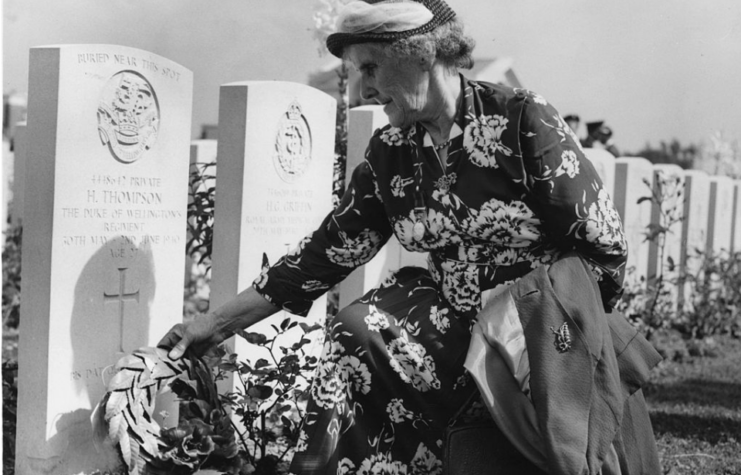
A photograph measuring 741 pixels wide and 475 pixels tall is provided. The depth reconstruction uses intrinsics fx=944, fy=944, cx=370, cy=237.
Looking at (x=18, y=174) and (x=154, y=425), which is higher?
(x=18, y=174)

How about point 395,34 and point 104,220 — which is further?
point 104,220

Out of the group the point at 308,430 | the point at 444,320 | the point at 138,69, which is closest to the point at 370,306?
the point at 444,320

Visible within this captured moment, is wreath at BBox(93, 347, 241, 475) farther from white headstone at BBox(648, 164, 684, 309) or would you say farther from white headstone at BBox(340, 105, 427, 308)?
white headstone at BBox(648, 164, 684, 309)

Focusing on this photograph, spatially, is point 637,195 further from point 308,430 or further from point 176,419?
point 308,430

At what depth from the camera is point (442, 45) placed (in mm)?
2518

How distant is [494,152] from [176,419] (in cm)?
203

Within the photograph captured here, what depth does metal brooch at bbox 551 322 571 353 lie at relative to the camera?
2.26 m

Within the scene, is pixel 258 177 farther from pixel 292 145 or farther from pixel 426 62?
pixel 426 62

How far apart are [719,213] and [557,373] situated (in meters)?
10.1

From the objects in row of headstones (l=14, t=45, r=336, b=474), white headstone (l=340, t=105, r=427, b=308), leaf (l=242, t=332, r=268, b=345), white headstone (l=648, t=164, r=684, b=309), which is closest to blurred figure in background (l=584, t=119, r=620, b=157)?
white headstone (l=648, t=164, r=684, b=309)

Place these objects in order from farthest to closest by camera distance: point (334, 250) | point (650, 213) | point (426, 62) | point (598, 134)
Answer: point (598, 134)
point (650, 213)
point (334, 250)
point (426, 62)

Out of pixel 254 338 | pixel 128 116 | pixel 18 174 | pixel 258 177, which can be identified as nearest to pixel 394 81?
pixel 254 338

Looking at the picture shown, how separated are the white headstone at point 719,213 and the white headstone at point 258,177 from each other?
25.3 ft

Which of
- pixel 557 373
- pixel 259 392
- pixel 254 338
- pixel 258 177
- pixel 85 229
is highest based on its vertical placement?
A: pixel 258 177
